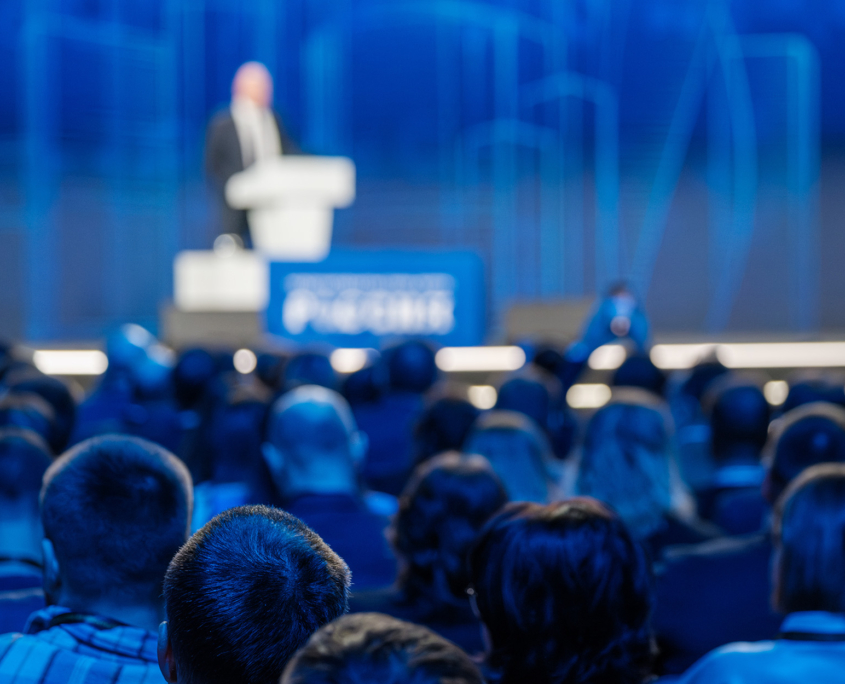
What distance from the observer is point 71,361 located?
564 centimetres

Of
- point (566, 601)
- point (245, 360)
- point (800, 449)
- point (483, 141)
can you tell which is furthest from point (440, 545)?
point (483, 141)

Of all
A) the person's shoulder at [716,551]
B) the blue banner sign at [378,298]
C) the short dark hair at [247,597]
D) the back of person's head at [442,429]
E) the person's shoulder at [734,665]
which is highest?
the blue banner sign at [378,298]

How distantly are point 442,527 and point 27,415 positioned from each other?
146 centimetres

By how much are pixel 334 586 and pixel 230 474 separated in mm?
1552

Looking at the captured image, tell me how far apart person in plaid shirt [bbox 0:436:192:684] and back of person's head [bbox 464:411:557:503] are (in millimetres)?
892

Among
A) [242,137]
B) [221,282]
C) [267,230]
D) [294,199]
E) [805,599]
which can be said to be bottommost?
[805,599]

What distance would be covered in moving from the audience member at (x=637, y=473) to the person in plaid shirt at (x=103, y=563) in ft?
3.21

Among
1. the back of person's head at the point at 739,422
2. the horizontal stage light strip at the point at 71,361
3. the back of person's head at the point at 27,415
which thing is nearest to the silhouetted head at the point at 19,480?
the back of person's head at the point at 27,415

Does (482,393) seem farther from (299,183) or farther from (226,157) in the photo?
(226,157)

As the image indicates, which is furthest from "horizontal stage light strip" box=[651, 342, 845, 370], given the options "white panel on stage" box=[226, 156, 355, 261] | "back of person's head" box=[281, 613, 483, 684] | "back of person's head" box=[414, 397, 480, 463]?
"back of person's head" box=[281, 613, 483, 684]

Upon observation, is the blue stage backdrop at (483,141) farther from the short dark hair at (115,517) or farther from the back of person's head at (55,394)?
the short dark hair at (115,517)

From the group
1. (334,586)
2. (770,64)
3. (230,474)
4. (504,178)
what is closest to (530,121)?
(504,178)

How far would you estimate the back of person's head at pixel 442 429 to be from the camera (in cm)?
246

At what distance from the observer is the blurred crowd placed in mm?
828
